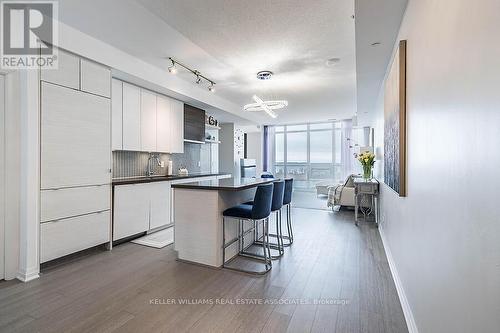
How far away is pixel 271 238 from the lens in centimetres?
385

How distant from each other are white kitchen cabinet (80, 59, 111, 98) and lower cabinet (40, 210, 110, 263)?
159 cm

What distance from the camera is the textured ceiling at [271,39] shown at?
2295 millimetres

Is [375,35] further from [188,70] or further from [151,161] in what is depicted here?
→ [151,161]

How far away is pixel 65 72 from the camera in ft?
9.18

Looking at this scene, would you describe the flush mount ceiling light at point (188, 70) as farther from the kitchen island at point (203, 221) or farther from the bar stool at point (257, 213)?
the bar stool at point (257, 213)

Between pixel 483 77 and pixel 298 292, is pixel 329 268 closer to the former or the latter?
pixel 298 292

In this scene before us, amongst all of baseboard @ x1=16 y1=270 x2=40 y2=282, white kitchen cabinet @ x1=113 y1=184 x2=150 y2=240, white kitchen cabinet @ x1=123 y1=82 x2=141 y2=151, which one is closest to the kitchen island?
white kitchen cabinet @ x1=113 y1=184 x2=150 y2=240

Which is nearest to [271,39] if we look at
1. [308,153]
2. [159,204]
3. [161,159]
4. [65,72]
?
[65,72]

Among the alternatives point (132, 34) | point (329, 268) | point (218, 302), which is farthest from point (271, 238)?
point (132, 34)

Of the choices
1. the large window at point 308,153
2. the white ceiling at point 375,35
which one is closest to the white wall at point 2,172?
the white ceiling at point 375,35

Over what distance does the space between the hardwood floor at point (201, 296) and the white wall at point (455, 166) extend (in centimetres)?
53

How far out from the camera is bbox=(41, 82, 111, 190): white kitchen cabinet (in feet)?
8.69

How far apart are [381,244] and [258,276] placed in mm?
2044

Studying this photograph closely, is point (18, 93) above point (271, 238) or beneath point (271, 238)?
above
